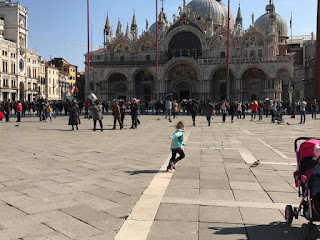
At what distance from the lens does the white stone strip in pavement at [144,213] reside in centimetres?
391

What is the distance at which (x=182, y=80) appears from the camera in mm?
52500

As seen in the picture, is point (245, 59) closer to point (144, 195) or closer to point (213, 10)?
point (213, 10)

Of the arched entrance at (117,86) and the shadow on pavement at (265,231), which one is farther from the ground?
the arched entrance at (117,86)

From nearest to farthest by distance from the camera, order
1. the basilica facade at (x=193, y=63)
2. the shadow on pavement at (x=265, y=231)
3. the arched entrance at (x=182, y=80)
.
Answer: the shadow on pavement at (x=265, y=231)
the basilica facade at (x=193, y=63)
the arched entrance at (x=182, y=80)

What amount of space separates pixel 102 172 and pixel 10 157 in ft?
10.1

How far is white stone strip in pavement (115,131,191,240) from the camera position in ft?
12.8

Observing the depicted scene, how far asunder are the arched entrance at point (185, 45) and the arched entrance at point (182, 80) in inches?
86.5

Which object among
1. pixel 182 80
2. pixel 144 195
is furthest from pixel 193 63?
pixel 144 195

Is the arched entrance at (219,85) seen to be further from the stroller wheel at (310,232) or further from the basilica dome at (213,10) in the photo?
the stroller wheel at (310,232)

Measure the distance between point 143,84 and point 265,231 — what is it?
52845mm

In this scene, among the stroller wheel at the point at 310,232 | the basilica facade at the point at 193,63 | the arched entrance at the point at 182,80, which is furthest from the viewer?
the arched entrance at the point at 182,80

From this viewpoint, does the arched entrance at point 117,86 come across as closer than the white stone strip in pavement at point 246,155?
No

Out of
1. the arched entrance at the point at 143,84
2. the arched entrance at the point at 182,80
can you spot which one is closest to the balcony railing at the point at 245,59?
the arched entrance at the point at 182,80

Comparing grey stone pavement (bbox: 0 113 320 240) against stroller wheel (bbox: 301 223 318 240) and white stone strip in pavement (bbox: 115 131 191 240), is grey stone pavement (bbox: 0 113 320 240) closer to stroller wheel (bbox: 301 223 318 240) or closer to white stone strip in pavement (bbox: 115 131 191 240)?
white stone strip in pavement (bbox: 115 131 191 240)
